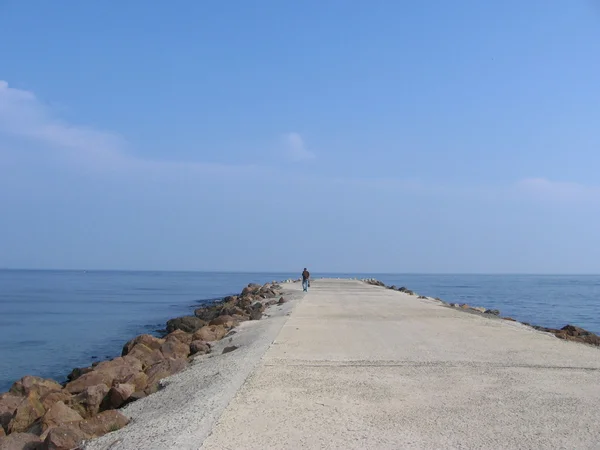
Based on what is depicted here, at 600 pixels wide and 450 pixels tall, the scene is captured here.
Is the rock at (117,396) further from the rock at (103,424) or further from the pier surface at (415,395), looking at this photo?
the pier surface at (415,395)

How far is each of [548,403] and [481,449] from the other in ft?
6.36

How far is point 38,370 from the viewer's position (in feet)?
49.5

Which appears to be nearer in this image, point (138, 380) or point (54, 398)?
point (54, 398)

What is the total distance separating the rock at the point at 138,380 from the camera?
28.9 feet

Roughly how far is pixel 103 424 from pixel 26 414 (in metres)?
1.87

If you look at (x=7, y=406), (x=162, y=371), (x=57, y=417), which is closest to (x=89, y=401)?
(x=57, y=417)

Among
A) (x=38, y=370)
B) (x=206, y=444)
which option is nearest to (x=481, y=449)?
(x=206, y=444)

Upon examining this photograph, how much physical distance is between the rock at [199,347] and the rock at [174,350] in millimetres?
124

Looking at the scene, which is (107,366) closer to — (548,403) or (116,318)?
(548,403)

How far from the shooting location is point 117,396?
25.8ft

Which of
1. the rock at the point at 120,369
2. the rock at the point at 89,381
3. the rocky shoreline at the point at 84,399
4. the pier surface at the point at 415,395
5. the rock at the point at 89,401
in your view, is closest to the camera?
the pier surface at the point at 415,395

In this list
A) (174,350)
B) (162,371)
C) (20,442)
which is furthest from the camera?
(174,350)

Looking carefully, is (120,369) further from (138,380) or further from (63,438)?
(63,438)

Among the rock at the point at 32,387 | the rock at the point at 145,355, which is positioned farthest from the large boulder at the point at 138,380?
the rock at the point at 145,355
